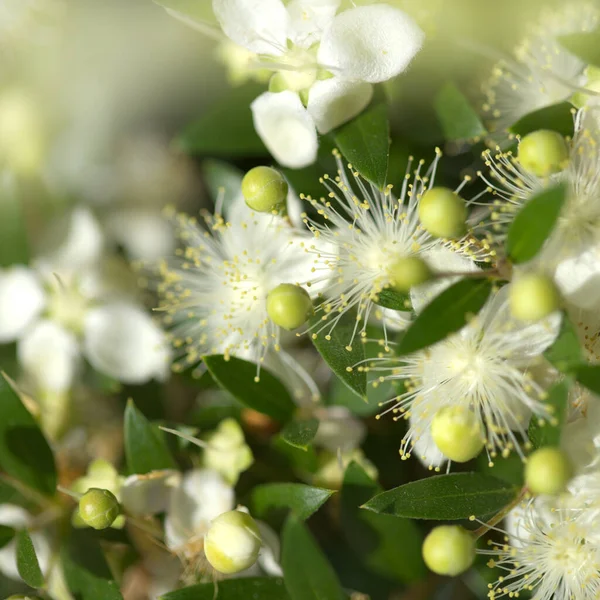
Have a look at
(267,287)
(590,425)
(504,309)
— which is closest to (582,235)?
(504,309)

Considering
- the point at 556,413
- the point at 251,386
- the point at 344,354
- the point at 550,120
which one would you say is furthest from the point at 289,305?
the point at 550,120

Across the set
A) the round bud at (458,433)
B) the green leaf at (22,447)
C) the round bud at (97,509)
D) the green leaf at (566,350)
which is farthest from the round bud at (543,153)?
the green leaf at (22,447)

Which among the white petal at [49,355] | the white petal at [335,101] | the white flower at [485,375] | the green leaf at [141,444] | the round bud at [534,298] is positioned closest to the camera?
the round bud at [534,298]

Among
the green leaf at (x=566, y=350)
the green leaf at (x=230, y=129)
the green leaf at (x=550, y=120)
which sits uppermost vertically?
the green leaf at (x=550, y=120)

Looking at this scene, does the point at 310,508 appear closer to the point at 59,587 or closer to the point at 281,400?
the point at 281,400

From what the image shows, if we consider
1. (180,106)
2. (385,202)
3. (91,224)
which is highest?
(385,202)

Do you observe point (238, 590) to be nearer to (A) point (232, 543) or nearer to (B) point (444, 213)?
(A) point (232, 543)

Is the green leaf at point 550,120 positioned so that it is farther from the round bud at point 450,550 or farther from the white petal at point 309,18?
the round bud at point 450,550
